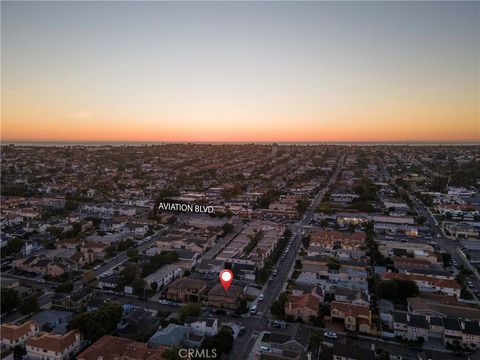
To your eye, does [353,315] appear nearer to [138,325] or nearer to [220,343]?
[220,343]

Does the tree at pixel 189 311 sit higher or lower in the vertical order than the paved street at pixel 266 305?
higher

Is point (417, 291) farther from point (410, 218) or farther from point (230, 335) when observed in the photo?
point (410, 218)

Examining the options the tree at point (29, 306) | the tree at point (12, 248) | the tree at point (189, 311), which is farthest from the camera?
the tree at point (12, 248)

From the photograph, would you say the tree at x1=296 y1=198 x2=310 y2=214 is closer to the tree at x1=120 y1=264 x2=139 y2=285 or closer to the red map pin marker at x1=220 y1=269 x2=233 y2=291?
the red map pin marker at x1=220 y1=269 x2=233 y2=291

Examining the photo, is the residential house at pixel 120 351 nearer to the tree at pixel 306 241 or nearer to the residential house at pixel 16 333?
the residential house at pixel 16 333

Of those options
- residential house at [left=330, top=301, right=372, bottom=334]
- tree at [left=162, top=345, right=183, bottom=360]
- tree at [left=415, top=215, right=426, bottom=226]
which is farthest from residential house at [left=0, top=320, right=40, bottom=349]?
tree at [left=415, top=215, right=426, bottom=226]

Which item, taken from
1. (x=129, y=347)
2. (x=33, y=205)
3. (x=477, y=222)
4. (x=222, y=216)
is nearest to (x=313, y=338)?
(x=129, y=347)

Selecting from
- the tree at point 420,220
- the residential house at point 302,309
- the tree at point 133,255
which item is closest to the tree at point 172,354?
the residential house at point 302,309

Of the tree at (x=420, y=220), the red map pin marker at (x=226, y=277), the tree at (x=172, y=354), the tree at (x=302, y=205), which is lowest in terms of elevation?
the red map pin marker at (x=226, y=277)
